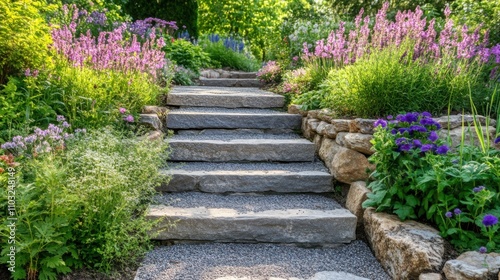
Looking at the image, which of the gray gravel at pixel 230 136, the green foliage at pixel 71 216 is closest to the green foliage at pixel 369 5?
the gray gravel at pixel 230 136

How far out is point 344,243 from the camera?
3.59m

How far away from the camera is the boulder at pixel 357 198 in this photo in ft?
12.0

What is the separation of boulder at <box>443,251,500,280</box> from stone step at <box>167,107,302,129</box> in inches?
113

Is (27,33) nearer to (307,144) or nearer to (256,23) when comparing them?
(307,144)

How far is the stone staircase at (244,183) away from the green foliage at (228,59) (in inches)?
137

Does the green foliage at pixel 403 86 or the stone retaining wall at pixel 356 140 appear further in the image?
the green foliage at pixel 403 86

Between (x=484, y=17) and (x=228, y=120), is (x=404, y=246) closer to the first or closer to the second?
(x=228, y=120)

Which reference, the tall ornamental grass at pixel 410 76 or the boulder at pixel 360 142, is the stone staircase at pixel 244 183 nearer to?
the boulder at pixel 360 142

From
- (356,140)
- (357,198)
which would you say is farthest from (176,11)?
(357,198)

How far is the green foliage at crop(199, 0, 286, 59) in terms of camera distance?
13.2 metres

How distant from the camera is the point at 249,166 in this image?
4.47 metres

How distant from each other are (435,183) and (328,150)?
1.49 metres

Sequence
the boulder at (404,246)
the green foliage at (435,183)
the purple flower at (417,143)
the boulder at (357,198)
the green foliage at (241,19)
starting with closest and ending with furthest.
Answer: the boulder at (404,246) → the green foliage at (435,183) → the purple flower at (417,143) → the boulder at (357,198) → the green foliage at (241,19)

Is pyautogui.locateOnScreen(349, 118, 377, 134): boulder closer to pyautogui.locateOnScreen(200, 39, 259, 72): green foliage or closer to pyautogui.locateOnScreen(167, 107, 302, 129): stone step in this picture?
pyautogui.locateOnScreen(167, 107, 302, 129): stone step
